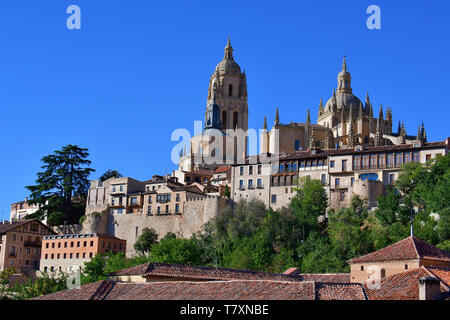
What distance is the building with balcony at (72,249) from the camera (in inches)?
3086

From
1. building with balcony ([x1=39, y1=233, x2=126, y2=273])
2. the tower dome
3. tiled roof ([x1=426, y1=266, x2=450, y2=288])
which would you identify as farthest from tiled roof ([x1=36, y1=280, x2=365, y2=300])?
the tower dome

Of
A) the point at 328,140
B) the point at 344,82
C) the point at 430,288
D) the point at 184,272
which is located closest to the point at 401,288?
the point at 430,288

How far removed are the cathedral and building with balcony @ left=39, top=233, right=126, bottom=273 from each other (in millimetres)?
16852

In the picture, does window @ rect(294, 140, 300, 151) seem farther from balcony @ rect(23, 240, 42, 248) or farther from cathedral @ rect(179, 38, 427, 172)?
balcony @ rect(23, 240, 42, 248)

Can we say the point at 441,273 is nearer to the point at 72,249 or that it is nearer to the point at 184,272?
the point at 184,272

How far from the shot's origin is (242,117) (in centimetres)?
13325

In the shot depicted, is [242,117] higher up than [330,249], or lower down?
higher up

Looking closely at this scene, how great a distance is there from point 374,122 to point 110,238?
40.3 metres

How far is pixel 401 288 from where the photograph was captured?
110 ft

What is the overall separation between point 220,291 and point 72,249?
53489mm

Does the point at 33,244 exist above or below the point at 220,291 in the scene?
above

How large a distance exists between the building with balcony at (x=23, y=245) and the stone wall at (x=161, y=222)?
5747mm
